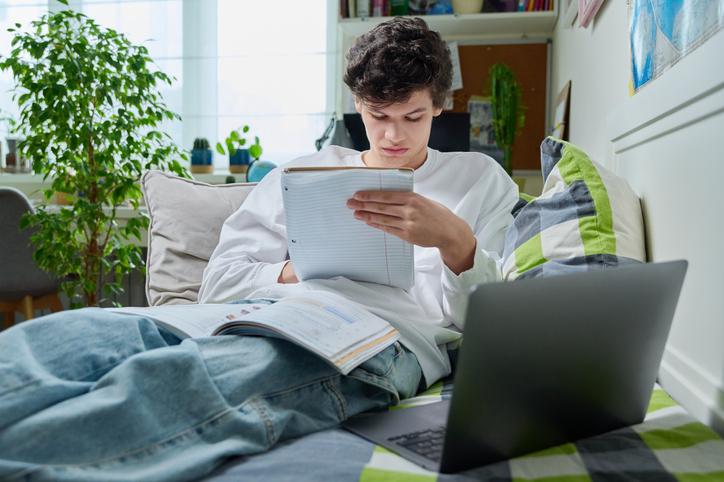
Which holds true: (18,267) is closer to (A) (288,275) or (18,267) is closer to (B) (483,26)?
(A) (288,275)

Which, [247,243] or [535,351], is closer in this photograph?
[535,351]

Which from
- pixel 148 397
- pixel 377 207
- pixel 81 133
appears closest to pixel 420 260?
pixel 377 207

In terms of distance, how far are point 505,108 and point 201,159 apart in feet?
4.50

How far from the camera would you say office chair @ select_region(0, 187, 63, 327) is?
2.72 m

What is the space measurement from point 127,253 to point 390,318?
169cm

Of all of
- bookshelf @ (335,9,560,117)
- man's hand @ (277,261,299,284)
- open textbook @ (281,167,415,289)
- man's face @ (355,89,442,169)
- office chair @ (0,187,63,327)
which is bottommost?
office chair @ (0,187,63,327)

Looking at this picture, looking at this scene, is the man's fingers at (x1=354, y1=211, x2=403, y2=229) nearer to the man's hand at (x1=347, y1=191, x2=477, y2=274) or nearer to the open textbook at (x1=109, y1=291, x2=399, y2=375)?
the man's hand at (x1=347, y1=191, x2=477, y2=274)

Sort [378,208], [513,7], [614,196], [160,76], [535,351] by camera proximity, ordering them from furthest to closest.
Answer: [513,7] → [160,76] → [614,196] → [378,208] → [535,351]

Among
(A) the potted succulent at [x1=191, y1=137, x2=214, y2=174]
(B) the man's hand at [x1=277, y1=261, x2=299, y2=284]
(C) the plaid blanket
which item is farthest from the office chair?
(C) the plaid blanket

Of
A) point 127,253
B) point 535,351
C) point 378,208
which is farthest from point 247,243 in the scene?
point 127,253

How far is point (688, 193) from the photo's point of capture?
93cm

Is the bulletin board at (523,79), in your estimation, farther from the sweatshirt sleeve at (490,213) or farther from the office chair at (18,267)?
the office chair at (18,267)

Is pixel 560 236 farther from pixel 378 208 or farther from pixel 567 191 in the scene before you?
pixel 378 208

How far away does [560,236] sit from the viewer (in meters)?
1.13
